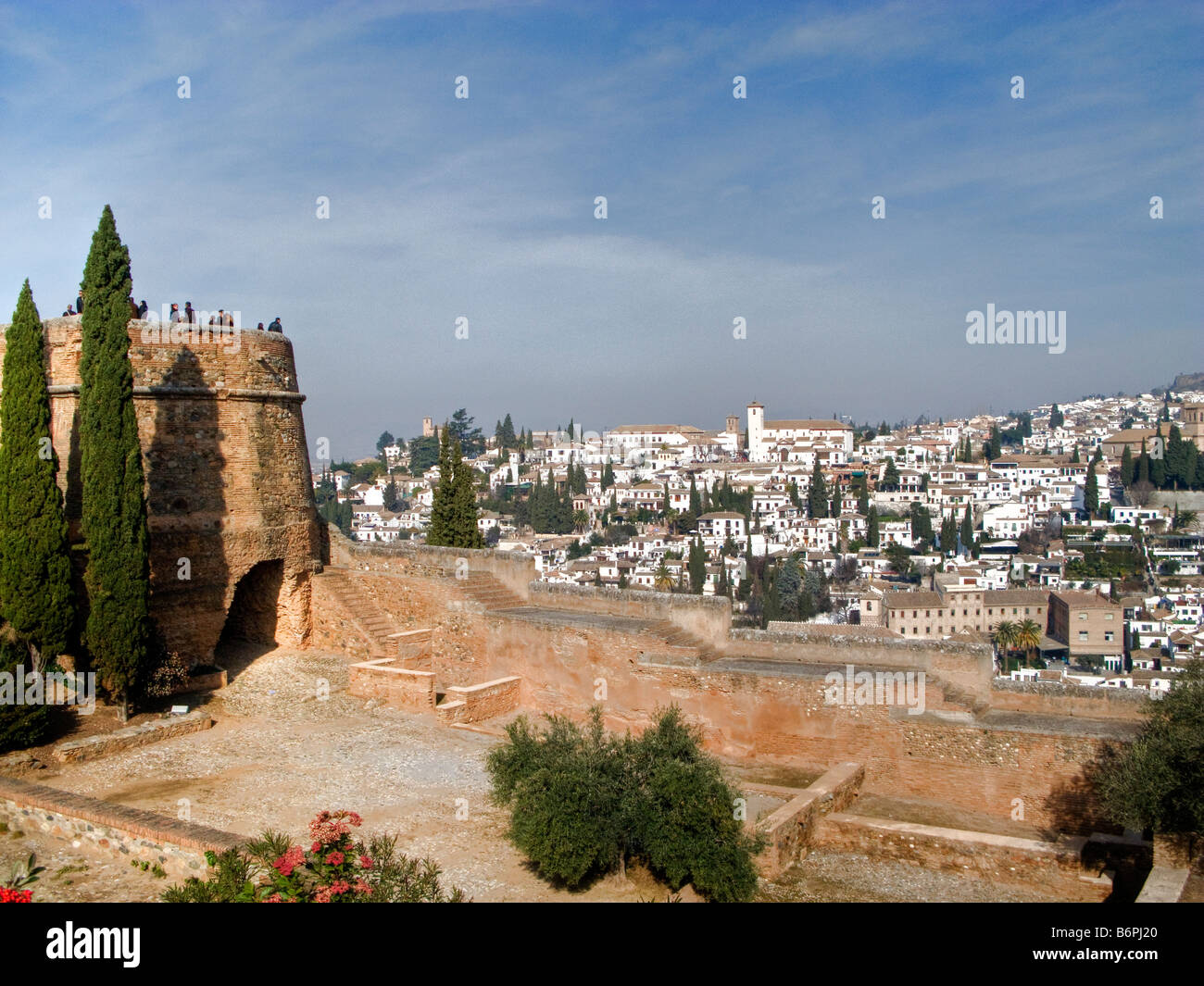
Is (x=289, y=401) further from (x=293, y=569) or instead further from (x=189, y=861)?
(x=189, y=861)

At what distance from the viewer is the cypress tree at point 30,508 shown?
9.87 meters

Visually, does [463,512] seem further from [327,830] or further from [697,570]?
[697,570]

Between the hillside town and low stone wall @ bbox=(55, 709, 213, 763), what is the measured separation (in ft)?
102

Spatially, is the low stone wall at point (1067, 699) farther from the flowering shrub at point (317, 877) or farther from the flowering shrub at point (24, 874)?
the flowering shrub at point (24, 874)

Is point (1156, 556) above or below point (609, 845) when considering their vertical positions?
below

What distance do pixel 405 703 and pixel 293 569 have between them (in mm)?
2845

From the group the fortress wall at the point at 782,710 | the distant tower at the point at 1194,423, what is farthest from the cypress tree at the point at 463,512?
the distant tower at the point at 1194,423

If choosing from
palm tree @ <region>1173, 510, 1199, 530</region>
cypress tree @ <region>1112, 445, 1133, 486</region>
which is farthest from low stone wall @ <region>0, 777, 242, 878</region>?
cypress tree @ <region>1112, 445, 1133, 486</region>

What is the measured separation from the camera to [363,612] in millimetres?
13664

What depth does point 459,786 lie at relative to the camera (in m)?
9.31

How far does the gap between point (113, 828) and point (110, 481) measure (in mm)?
4391

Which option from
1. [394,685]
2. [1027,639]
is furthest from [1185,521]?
[394,685]

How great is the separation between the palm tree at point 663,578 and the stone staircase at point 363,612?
50699mm
